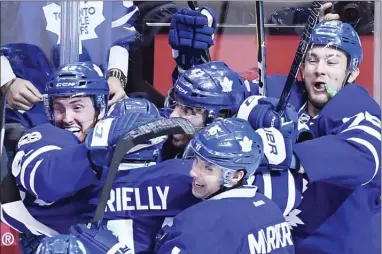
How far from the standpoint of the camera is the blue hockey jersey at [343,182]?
2.19m

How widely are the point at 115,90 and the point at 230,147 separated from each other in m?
0.48

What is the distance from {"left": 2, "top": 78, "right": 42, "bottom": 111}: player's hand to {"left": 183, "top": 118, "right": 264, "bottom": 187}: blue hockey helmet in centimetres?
55

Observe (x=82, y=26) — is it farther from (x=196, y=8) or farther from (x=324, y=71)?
(x=324, y=71)

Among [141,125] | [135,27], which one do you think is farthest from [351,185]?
[135,27]

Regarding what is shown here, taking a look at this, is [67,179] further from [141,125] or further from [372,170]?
[372,170]

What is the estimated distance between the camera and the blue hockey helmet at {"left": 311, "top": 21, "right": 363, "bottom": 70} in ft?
7.39

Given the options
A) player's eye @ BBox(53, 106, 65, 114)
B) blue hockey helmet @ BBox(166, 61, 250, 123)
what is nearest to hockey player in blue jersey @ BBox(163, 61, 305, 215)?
blue hockey helmet @ BBox(166, 61, 250, 123)

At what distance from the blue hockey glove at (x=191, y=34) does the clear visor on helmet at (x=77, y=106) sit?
256 mm

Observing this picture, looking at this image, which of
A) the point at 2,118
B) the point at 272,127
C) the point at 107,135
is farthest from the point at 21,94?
the point at 272,127

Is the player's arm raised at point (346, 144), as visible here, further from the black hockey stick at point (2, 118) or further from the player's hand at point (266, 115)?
the black hockey stick at point (2, 118)

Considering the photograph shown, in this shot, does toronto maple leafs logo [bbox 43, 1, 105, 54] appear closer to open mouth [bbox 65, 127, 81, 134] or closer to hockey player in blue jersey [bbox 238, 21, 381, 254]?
open mouth [bbox 65, 127, 81, 134]

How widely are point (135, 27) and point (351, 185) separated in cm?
77

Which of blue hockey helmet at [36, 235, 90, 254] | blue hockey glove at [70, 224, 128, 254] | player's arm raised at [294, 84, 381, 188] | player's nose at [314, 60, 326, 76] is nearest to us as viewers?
blue hockey helmet at [36, 235, 90, 254]

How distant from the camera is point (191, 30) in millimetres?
2260
